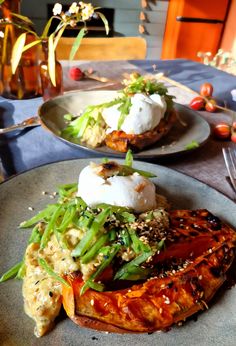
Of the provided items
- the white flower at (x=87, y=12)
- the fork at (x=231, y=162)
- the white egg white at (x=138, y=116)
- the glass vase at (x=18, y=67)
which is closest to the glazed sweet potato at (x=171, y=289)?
the fork at (x=231, y=162)

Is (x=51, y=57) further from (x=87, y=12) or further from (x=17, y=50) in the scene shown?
(x=87, y=12)

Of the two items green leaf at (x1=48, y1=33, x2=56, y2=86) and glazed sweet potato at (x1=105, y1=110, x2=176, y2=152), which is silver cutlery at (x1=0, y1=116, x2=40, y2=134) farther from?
glazed sweet potato at (x1=105, y1=110, x2=176, y2=152)

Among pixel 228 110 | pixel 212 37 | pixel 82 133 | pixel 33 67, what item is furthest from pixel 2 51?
pixel 212 37

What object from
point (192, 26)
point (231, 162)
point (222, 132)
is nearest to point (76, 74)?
point (222, 132)

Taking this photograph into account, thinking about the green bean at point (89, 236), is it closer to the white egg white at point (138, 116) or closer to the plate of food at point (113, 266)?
the plate of food at point (113, 266)

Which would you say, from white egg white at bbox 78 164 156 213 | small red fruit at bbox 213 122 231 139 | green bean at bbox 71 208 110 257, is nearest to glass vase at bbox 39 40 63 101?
small red fruit at bbox 213 122 231 139

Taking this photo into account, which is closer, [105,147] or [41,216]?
[41,216]
